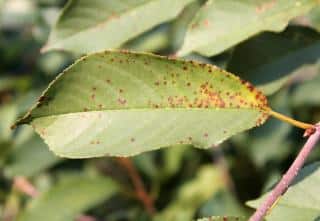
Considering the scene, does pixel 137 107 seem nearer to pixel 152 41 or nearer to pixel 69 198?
pixel 69 198

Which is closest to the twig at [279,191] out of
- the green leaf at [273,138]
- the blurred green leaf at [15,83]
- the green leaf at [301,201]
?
the green leaf at [301,201]

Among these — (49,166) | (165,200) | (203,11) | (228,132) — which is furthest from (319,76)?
(228,132)

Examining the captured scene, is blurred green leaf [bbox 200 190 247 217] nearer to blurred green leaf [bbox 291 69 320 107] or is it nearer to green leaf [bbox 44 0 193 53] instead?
blurred green leaf [bbox 291 69 320 107]

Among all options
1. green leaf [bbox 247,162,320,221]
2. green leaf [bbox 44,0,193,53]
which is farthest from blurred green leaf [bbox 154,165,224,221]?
green leaf [bbox 247,162,320,221]

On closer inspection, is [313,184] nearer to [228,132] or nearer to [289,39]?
[228,132]

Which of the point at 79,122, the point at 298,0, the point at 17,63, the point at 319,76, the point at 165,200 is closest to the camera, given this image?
the point at 79,122

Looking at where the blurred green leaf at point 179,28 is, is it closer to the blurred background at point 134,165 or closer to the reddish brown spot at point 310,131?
the blurred background at point 134,165
